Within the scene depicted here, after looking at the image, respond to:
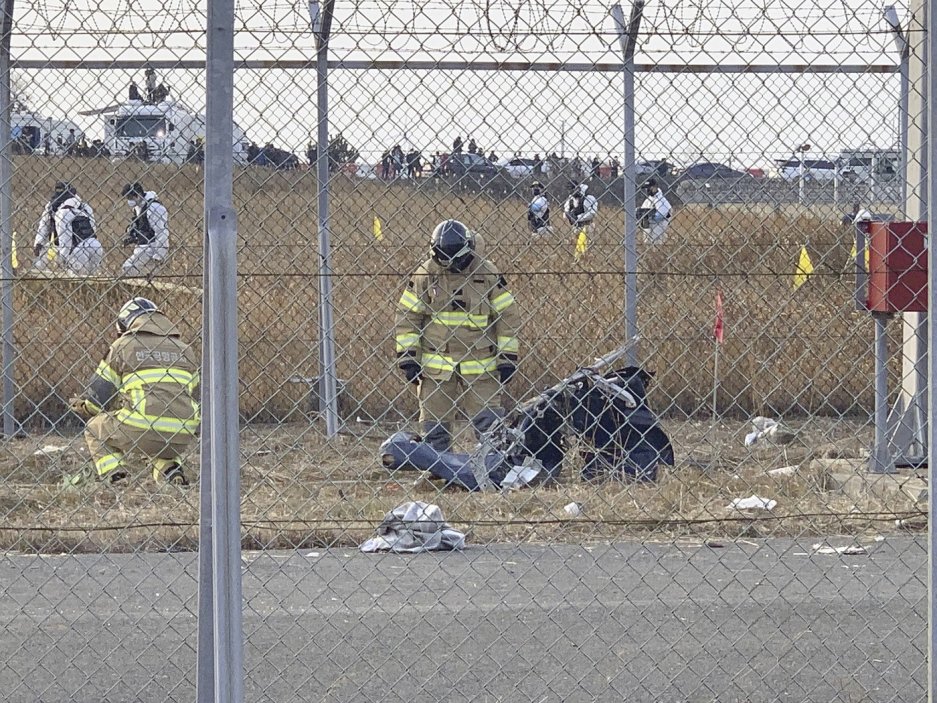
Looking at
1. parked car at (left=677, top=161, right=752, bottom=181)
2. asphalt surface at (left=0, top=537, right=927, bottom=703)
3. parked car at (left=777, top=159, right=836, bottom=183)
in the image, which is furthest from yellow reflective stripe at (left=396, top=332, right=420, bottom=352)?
parked car at (left=777, top=159, right=836, bottom=183)

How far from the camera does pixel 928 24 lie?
302 centimetres

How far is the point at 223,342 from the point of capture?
8.85 ft

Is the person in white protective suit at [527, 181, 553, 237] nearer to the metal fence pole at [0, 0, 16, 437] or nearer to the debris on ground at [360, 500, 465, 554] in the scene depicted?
the debris on ground at [360, 500, 465, 554]

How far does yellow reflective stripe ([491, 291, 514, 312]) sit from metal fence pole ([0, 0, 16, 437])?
276 centimetres

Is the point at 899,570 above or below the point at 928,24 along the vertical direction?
below

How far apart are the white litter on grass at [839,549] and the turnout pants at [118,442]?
3.30m

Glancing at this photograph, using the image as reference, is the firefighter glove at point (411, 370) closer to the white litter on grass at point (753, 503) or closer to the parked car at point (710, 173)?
the white litter on grass at point (753, 503)

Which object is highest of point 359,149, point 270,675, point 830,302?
point 359,149

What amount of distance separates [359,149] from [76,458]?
4.47 meters

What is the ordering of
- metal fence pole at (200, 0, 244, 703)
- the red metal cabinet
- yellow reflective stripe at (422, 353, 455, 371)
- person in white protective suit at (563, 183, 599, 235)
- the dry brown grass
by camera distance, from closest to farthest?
metal fence pole at (200, 0, 244, 703), the red metal cabinet, person in white protective suit at (563, 183, 599, 235), yellow reflective stripe at (422, 353, 455, 371), the dry brown grass

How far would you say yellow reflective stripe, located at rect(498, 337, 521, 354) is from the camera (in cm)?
767

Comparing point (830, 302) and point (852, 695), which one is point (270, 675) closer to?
point (852, 695)

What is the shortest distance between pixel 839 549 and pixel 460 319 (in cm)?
306

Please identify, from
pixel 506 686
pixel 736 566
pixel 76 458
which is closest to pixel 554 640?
pixel 506 686
